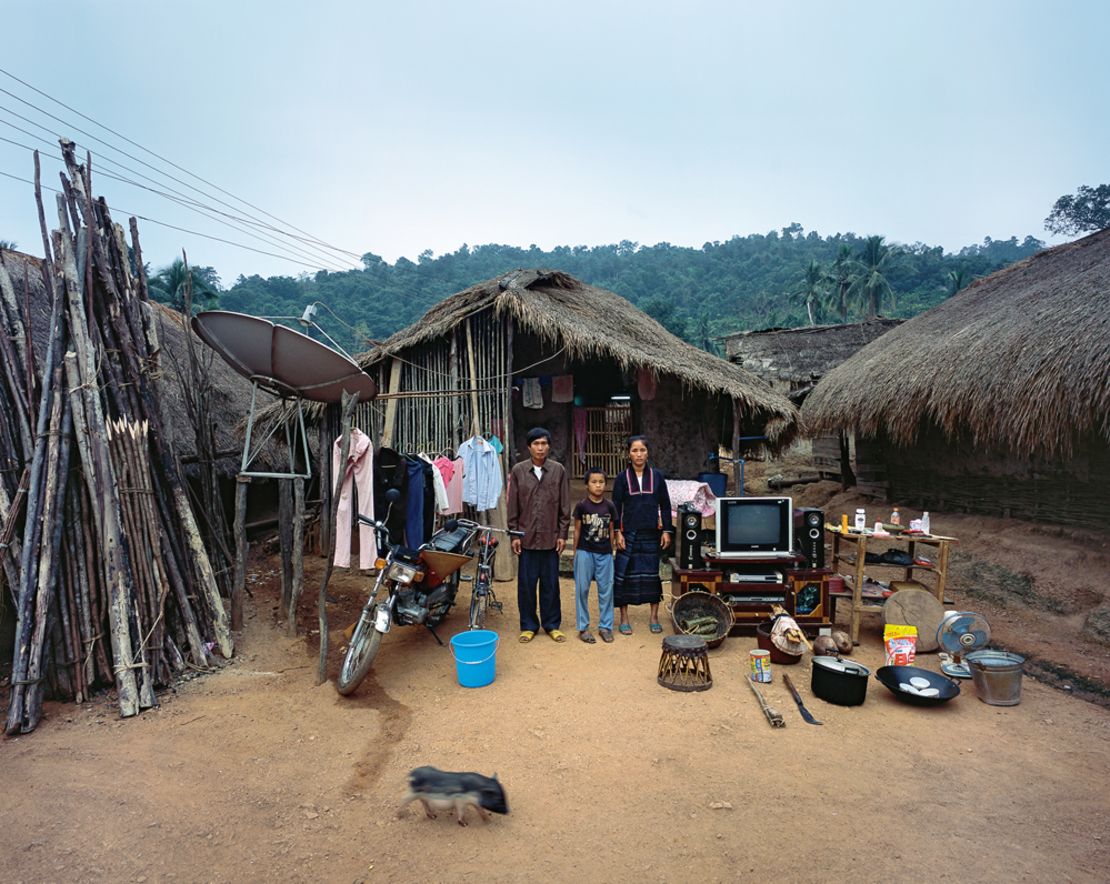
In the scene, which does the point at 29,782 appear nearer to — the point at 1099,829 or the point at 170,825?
the point at 170,825

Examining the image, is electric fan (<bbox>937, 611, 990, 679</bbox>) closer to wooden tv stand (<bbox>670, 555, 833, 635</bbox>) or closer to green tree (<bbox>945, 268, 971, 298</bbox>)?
wooden tv stand (<bbox>670, 555, 833, 635</bbox>)

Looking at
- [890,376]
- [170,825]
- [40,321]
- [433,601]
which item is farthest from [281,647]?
[890,376]

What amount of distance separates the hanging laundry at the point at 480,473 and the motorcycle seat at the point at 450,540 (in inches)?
60.2

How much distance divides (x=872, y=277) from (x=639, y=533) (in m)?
34.3

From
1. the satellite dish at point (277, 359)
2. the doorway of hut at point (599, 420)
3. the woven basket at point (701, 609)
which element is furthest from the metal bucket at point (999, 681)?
the doorway of hut at point (599, 420)

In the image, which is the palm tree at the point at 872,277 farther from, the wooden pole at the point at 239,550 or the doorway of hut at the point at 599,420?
the wooden pole at the point at 239,550

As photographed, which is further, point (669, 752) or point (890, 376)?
point (890, 376)

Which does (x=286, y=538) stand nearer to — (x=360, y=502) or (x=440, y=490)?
(x=360, y=502)

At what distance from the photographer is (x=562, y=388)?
901cm

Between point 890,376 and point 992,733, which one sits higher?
point 890,376

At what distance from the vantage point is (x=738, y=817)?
2789mm

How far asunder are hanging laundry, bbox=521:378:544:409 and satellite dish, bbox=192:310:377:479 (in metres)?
3.64

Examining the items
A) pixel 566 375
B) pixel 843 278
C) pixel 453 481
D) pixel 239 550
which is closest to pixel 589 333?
pixel 566 375

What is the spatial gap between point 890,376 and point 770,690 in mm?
6406
